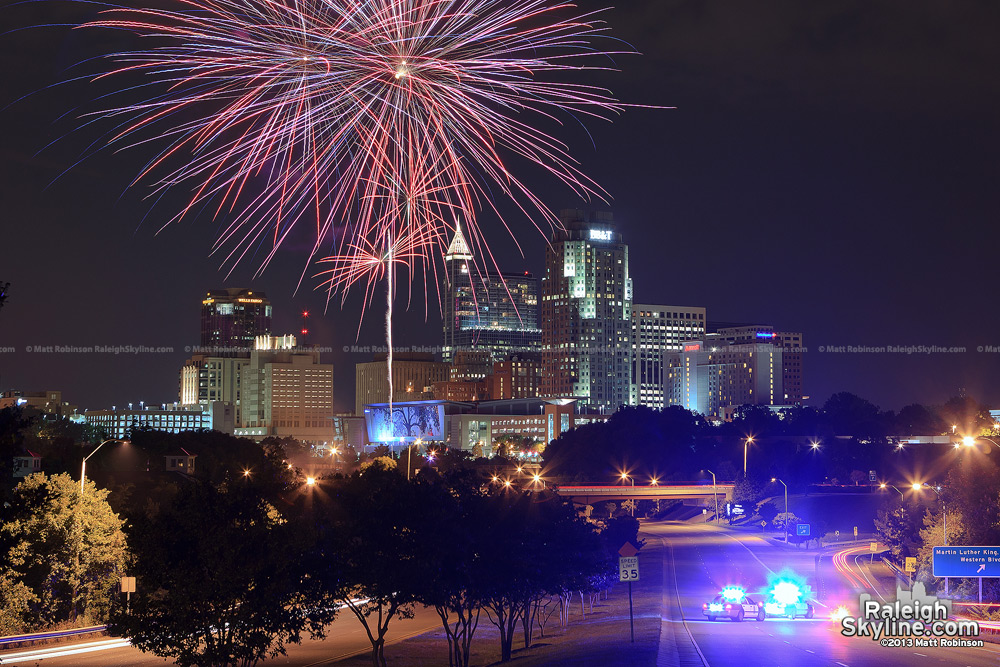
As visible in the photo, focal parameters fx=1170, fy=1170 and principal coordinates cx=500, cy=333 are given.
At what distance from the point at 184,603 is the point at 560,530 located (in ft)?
116

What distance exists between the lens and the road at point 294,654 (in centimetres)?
5444

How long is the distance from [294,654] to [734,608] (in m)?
23.1

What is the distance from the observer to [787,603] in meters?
63.8

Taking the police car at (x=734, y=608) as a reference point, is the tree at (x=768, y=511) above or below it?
below

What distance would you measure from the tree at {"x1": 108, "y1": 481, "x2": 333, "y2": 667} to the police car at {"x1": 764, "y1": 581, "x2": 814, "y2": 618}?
3061 cm

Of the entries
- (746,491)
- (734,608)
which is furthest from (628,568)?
(746,491)

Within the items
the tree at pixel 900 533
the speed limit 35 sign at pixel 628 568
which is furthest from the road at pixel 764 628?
the tree at pixel 900 533

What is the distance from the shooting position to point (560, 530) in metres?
71.8

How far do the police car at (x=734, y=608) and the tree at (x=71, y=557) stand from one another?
33029 millimetres

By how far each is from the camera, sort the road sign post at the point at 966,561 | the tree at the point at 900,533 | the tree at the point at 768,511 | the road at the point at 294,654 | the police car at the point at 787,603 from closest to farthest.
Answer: the road at the point at 294,654 < the road sign post at the point at 966,561 < the police car at the point at 787,603 < the tree at the point at 900,533 < the tree at the point at 768,511

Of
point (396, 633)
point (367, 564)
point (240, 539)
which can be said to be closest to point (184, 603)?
point (240, 539)

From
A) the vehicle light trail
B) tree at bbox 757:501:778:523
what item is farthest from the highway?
tree at bbox 757:501:778:523

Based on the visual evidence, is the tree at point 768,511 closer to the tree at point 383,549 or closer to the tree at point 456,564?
the tree at point 456,564

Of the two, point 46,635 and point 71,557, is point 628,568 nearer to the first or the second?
point 46,635
